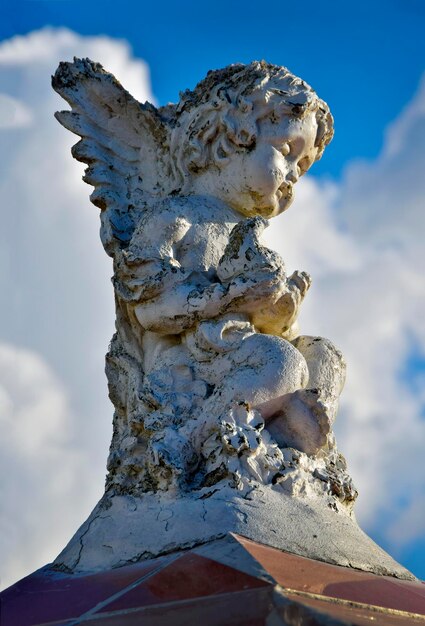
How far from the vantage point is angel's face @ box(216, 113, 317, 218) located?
5.20m

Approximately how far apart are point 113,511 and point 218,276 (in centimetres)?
134

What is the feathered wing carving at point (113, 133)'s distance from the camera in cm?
566

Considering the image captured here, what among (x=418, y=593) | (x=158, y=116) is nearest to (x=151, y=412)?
(x=418, y=593)

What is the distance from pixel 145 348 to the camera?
16.2ft

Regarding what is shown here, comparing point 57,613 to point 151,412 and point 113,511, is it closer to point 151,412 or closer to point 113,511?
point 113,511

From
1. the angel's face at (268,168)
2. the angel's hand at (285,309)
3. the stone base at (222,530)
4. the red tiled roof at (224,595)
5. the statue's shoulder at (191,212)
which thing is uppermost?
the angel's face at (268,168)

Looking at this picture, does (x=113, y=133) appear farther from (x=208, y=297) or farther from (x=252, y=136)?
(x=208, y=297)

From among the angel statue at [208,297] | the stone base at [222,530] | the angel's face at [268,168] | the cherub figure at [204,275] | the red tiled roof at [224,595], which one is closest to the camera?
the red tiled roof at [224,595]

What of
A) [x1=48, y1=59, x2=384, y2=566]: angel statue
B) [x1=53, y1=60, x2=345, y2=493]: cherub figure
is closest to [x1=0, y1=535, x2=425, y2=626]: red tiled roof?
[x1=48, y1=59, x2=384, y2=566]: angel statue

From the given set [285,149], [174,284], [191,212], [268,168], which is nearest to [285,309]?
[174,284]

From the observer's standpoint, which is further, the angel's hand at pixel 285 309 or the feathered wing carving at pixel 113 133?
the feathered wing carving at pixel 113 133

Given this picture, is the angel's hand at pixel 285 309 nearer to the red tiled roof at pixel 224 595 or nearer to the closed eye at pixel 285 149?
the closed eye at pixel 285 149

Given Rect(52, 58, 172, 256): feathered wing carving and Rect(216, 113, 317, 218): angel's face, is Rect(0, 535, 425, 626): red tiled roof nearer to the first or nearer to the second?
Rect(216, 113, 317, 218): angel's face

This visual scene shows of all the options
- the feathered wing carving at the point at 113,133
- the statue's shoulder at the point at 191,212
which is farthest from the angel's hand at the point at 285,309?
the feathered wing carving at the point at 113,133
